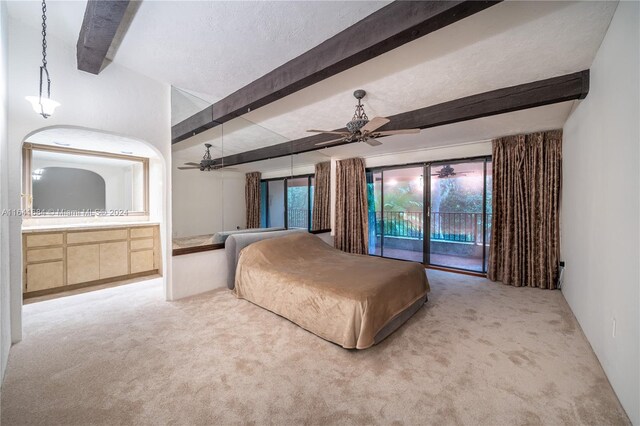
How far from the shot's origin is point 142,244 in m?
3.92

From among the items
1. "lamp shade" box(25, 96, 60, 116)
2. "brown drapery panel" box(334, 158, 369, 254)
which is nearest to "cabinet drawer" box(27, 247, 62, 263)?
"lamp shade" box(25, 96, 60, 116)

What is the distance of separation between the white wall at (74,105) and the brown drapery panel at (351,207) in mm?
3435

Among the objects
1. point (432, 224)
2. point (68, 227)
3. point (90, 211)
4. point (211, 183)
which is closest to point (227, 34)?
point (211, 183)

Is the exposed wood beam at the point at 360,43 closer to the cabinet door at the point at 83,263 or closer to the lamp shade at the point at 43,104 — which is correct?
the lamp shade at the point at 43,104

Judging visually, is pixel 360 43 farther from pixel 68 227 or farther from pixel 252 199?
pixel 68 227

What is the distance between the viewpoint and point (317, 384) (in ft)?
5.32

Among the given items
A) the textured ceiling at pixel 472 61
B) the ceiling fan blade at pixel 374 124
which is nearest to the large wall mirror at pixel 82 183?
the textured ceiling at pixel 472 61

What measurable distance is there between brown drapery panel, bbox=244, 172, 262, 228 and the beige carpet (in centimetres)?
173

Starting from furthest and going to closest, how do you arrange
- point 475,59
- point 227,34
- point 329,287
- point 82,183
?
point 82,183 < point 329,287 < point 475,59 < point 227,34

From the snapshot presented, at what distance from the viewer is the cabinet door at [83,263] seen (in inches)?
129

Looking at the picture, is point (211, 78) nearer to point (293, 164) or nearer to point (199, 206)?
point (199, 206)

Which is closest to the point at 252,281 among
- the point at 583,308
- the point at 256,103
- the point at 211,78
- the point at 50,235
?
the point at 256,103

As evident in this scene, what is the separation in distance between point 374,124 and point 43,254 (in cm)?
441

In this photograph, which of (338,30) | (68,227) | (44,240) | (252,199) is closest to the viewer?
(338,30)
